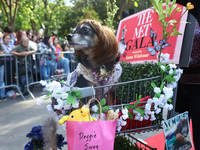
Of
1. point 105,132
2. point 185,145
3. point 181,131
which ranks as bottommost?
point 185,145

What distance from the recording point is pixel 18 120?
12.6 feet

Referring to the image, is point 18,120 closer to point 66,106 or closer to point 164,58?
point 66,106

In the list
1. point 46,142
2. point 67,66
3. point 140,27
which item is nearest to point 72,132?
point 46,142

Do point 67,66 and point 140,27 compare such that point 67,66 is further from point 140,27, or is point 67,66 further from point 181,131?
point 181,131

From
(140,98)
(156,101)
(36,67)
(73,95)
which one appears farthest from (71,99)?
(36,67)

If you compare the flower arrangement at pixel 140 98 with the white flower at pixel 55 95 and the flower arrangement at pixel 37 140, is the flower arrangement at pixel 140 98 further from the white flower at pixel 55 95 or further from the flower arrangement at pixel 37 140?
the flower arrangement at pixel 37 140

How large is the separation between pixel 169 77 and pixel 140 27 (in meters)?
0.77

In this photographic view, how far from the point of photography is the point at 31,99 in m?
5.29

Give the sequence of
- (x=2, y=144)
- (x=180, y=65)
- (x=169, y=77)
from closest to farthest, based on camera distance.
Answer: (x=169, y=77), (x=180, y=65), (x=2, y=144)

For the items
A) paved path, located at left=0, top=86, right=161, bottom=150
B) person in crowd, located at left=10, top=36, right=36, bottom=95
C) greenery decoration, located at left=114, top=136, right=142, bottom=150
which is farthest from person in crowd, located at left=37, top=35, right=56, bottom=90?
greenery decoration, located at left=114, top=136, right=142, bottom=150

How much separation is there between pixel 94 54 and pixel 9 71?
14.6 feet

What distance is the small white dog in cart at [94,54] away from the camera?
158cm

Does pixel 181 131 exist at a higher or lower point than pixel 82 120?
lower

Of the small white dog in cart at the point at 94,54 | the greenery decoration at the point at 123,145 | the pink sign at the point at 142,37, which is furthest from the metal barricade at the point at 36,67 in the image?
the small white dog in cart at the point at 94,54
